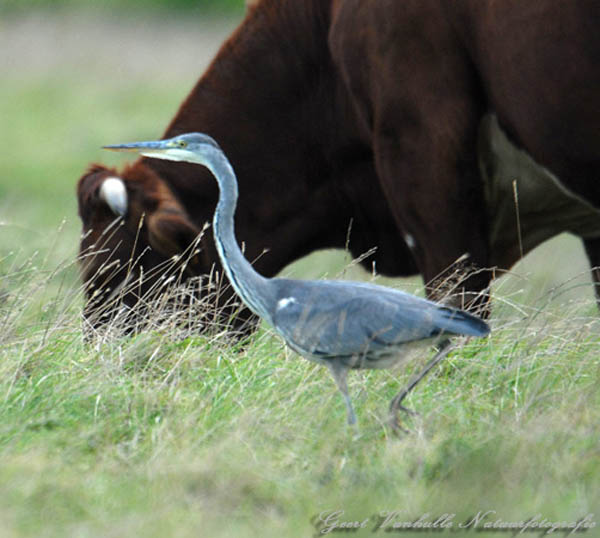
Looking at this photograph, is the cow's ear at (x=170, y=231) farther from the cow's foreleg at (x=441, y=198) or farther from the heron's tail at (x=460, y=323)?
the heron's tail at (x=460, y=323)

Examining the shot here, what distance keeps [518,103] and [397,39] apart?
65cm

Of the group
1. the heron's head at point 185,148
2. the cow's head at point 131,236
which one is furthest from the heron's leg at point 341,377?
the cow's head at point 131,236

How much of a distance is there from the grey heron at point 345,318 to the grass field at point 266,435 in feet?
0.79

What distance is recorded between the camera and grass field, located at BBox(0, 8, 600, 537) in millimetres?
3482

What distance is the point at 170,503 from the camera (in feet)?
11.5

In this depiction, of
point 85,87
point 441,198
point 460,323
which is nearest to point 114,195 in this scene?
point 441,198

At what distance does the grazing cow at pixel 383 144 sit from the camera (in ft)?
16.2

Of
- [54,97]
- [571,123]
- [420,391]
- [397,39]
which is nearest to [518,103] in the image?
[571,123]

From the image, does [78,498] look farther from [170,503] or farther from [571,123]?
[571,123]

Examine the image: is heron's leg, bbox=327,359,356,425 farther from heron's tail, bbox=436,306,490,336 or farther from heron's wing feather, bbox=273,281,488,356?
heron's tail, bbox=436,306,490,336

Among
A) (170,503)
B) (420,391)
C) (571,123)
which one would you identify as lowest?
(420,391)

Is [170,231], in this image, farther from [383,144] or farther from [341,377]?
[341,377]

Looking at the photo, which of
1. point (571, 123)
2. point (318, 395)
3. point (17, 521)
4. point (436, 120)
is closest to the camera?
point (17, 521)

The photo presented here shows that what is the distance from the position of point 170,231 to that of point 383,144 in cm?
119
